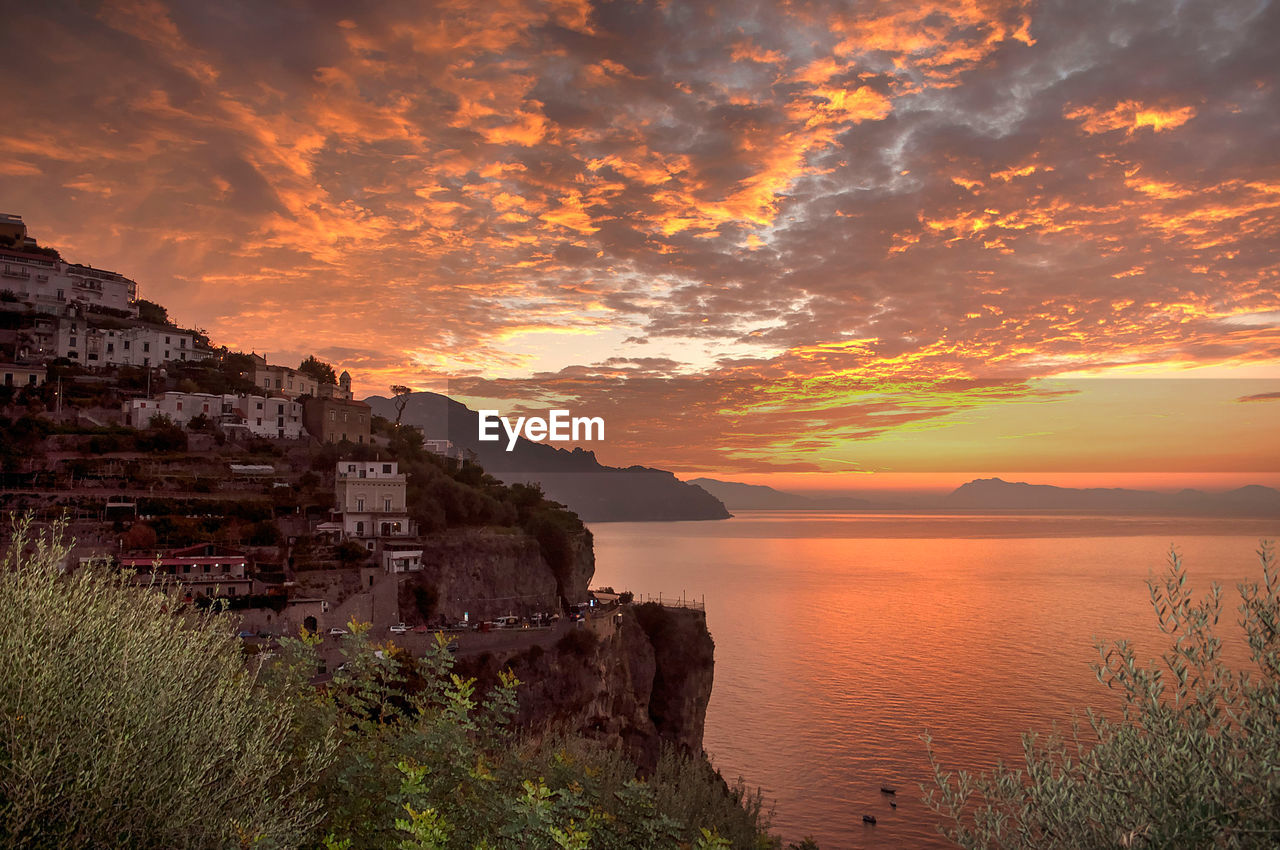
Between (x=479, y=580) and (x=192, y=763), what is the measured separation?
39.7 meters

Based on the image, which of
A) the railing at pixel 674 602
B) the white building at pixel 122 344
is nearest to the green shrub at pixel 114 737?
the railing at pixel 674 602

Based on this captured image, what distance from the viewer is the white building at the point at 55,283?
73.2 m

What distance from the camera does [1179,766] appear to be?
761 centimetres

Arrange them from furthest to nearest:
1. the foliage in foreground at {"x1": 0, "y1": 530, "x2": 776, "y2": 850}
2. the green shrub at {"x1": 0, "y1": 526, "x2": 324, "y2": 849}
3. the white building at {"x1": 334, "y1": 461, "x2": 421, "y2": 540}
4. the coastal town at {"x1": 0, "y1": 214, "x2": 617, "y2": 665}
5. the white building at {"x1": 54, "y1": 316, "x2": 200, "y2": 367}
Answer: the white building at {"x1": 54, "y1": 316, "x2": 200, "y2": 367} → the white building at {"x1": 334, "y1": 461, "x2": 421, "y2": 540} → the coastal town at {"x1": 0, "y1": 214, "x2": 617, "y2": 665} → the foliage in foreground at {"x1": 0, "y1": 530, "x2": 776, "y2": 850} → the green shrub at {"x1": 0, "y1": 526, "x2": 324, "y2": 849}

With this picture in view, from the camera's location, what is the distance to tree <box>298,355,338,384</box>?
286 ft

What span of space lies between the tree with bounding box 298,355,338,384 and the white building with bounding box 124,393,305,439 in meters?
A: 17.7

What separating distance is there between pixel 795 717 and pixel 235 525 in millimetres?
44925

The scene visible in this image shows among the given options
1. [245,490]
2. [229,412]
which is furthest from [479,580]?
[229,412]

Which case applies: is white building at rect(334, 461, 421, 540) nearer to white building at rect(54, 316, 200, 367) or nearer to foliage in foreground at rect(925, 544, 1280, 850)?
white building at rect(54, 316, 200, 367)

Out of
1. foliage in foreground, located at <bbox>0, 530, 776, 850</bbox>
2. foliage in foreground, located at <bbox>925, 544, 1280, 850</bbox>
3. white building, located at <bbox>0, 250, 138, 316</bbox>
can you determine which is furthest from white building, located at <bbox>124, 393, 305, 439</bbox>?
foliage in foreground, located at <bbox>925, 544, 1280, 850</bbox>

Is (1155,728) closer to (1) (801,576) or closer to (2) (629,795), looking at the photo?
(2) (629,795)

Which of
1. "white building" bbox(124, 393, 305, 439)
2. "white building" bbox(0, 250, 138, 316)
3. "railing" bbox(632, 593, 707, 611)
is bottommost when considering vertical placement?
"railing" bbox(632, 593, 707, 611)

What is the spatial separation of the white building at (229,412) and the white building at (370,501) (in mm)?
16908

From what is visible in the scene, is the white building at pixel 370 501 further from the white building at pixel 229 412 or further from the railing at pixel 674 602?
the railing at pixel 674 602
